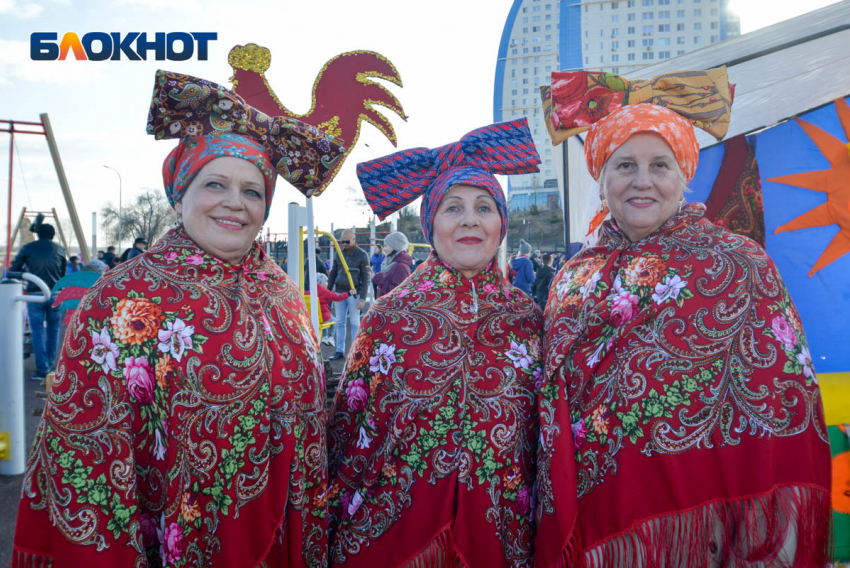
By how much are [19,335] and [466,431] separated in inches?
152

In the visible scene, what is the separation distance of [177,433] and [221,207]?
2.29 feet

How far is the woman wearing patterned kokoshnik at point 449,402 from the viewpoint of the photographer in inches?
69.7

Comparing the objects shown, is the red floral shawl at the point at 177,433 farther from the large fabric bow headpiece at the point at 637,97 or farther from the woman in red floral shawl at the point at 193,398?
the large fabric bow headpiece at the point at 637,97

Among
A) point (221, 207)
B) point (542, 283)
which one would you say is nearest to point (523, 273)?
point (542, 283)

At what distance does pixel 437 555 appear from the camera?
1748mm

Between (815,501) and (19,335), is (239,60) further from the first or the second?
(815,501)

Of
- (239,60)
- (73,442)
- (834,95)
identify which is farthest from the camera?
(239,60)

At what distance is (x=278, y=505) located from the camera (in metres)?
1.71

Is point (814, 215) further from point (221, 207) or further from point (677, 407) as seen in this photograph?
point (221, 207)

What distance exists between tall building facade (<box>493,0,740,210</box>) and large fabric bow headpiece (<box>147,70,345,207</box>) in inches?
1134

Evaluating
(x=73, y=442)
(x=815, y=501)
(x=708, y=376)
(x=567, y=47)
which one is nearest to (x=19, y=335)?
(x=73, y=442)

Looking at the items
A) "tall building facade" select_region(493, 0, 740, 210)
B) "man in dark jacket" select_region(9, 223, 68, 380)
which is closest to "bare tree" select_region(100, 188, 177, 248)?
"tall building facade" select_region(493, 0, 740, 210)

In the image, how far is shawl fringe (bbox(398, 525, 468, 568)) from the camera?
174 cm

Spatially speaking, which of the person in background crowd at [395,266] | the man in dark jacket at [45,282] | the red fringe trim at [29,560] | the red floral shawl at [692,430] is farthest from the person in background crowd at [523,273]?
the red fringe trim at [29,560]
